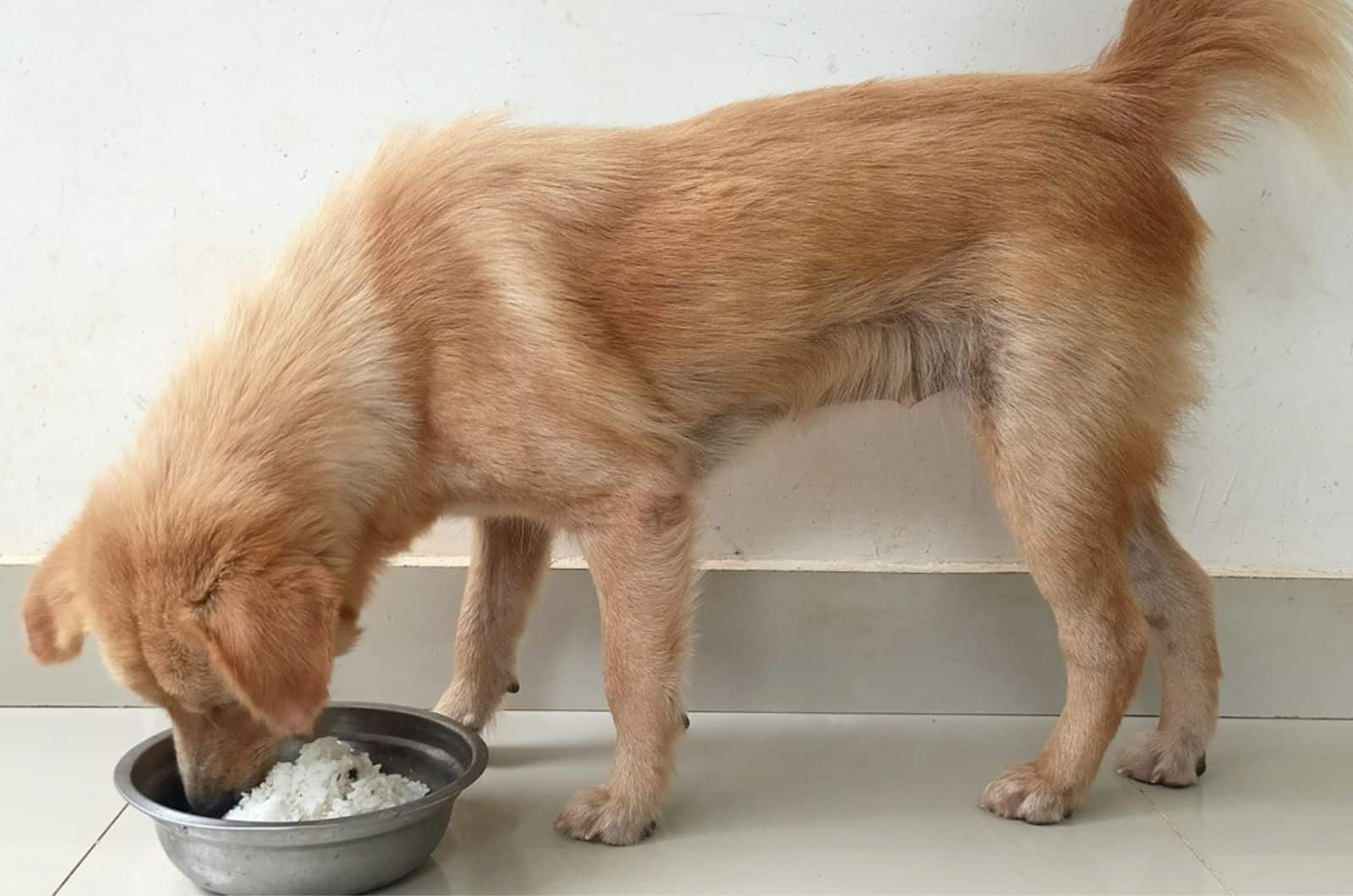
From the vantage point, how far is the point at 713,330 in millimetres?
2412

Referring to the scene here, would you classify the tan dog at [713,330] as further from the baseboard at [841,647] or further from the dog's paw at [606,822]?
the baseboard at [841,647]

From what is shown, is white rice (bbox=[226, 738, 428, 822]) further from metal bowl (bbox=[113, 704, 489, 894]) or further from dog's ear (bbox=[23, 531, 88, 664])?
dog's ear (bbox=[23, 531, 88, 664])

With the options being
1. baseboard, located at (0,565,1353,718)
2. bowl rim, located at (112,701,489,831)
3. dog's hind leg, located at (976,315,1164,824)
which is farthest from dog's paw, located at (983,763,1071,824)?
bowl rim, located at (112,701,489,831)

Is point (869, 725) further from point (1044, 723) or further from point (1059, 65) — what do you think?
point (1059, 65)

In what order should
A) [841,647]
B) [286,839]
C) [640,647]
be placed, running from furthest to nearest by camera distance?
[841,647] → [640,647] → [286,839]

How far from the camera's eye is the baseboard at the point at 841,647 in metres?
3.10

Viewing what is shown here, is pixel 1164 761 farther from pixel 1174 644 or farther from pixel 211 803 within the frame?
pixel 211 803

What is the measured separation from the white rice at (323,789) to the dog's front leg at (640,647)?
34 centimetres

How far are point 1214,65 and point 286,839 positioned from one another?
211 cm

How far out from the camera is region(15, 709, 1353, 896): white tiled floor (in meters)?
2.28

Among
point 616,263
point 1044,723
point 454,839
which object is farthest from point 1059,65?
point 454,839

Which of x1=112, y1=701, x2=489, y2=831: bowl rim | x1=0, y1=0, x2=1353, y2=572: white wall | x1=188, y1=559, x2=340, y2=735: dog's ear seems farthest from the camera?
x1=0, y1=0, x2=1353, y2=572: white wall

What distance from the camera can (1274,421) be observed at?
121 inches

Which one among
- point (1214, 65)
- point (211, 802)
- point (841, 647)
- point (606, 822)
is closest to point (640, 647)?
point (606, 822)
